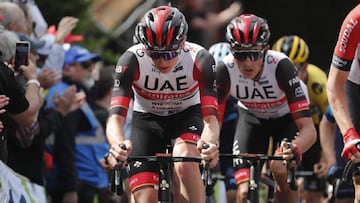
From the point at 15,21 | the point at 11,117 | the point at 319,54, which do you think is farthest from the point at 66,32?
the point at 319,54

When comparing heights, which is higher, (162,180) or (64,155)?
(162,180)

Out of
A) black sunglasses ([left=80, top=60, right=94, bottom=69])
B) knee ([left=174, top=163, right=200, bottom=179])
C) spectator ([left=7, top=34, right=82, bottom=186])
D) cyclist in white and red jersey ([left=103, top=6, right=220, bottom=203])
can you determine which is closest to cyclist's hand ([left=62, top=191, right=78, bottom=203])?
spectator ([left=7, top=34, right=82, bottom=186])

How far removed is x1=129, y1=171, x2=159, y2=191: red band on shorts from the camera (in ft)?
36.1

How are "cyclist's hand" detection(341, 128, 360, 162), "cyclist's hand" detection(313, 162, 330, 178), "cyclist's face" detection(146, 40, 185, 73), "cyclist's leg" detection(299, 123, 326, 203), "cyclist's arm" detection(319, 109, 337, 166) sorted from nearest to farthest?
1. "cyclist's hand" detection(341, 128, 360, 162)
2. "cyclist's face" detection(146, 40, 185, 73)
3. "cyclist's arm" detection(319, 109, 337, 166)
4. "cyclist's hand" detection(313, 162, 330, 178)
5. "cyclist's leg" detection(299, 123, 326, 203)

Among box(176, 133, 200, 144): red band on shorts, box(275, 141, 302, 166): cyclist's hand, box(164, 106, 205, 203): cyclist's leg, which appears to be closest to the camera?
box(164, 106, 205, 203): cyclist's leg

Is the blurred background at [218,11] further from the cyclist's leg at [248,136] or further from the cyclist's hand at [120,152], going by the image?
the cyclist's hand at [120,152]

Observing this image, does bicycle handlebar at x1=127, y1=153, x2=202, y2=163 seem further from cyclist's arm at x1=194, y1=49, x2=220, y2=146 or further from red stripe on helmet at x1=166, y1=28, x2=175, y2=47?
red stripe on helmet at x1=166, y1=28, x2=175, y2=47

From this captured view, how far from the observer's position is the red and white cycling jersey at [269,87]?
12312 mm

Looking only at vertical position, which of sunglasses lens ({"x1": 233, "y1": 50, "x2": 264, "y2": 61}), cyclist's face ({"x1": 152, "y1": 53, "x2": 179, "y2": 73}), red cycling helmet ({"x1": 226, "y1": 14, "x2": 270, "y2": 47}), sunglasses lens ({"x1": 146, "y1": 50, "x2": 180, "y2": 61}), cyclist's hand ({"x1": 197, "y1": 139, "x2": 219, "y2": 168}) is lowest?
cyclist's hand ({"x1": 197, "y1": 139, "x2": 219, "y2": 168})

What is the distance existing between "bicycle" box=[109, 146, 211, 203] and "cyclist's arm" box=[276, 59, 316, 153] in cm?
184

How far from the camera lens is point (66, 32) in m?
14.2

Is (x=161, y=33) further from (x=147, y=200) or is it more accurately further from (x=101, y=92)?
(x=101, y=92)

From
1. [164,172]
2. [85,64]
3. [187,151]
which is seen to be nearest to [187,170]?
[187,151]

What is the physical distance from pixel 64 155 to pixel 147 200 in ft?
11.0
